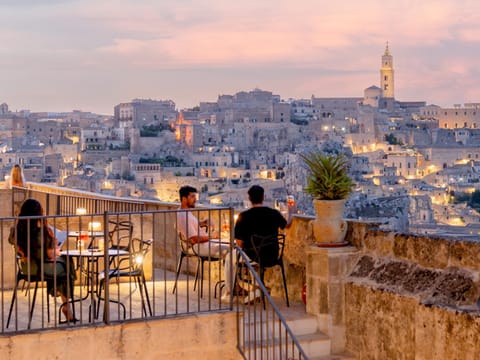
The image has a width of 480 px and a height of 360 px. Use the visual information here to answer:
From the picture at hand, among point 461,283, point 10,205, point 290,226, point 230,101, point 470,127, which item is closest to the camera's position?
point 461,283

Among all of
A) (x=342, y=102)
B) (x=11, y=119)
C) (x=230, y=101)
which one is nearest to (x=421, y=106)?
(x=342, y=102)

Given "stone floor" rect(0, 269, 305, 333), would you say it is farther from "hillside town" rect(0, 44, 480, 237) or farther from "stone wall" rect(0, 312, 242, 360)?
"hillside town" rect(0, 44, 480, 237)

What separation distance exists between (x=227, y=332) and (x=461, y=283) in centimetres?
177

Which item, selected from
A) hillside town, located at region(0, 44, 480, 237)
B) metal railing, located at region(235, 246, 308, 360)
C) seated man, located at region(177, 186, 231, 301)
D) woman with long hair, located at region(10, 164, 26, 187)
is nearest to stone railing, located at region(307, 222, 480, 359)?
metal railing, located at region(235, 246, 308, 360)

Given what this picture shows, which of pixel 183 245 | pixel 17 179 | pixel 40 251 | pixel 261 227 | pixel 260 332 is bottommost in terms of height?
pixel 260 332

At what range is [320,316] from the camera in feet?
23.8

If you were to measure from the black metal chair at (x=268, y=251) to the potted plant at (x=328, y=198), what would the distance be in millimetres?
381

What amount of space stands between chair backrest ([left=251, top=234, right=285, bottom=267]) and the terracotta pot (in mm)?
409

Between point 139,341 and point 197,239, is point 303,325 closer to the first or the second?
point 197,239

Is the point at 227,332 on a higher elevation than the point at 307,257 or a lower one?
lower

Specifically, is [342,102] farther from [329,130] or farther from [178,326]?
[178,326]

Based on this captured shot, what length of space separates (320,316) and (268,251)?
2.29 ft

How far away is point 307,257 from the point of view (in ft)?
24.4

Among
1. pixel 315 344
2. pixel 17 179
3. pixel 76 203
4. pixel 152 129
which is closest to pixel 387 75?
pixel 152 129
